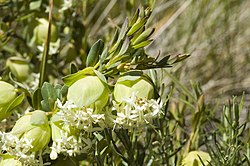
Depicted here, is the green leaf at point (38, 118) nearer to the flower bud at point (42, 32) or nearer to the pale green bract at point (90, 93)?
the pale green bract at point (90, 93)

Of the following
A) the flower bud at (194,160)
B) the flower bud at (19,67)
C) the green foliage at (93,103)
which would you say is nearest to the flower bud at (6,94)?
the green foliage at (93,103)

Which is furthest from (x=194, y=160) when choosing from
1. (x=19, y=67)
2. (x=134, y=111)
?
(x=19, y=67)

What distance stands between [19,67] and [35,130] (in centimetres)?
50

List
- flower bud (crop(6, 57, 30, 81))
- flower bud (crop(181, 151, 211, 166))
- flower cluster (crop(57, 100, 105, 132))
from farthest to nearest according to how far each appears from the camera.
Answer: flower bud (crop(6, 57, 30, 81)) < flower bud (crop(181, 151, 211, 166)) < flower cluster (crop(57, 100, 105, 132))

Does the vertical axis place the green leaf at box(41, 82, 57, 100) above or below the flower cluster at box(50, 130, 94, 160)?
above

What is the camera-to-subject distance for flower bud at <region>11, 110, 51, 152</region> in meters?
0.62

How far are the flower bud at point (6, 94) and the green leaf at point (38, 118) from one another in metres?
0.05

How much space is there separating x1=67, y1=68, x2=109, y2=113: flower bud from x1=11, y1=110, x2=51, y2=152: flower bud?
0.16 feet

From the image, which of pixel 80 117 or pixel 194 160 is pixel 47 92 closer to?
pixel 80 117

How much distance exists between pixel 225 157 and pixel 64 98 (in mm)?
259

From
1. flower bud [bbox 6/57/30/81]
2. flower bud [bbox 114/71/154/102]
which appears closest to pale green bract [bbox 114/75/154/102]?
flower bud [bbox 114/71/154/102]

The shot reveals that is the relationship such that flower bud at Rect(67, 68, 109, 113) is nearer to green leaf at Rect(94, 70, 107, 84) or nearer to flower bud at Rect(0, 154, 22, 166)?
green leaf at Rect(94, 70, 107, 84)

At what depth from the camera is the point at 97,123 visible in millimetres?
629

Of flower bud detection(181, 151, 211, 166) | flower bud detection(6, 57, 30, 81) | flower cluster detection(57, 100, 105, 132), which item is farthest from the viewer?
flower bud detection(6, 57, 30, 81)
